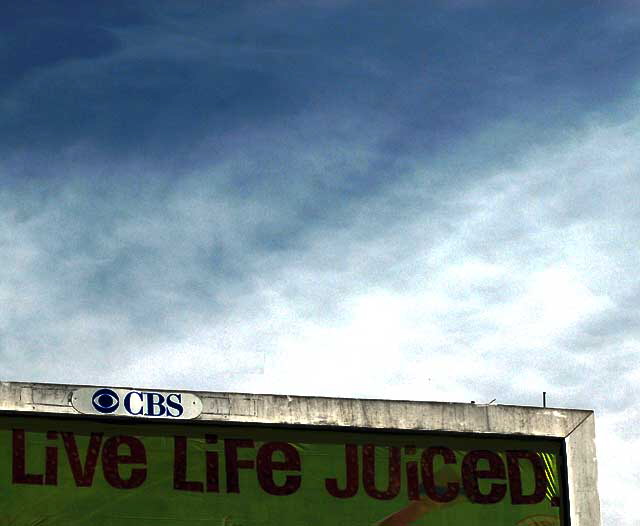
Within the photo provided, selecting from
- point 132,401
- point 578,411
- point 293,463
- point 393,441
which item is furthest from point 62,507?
point 578,411

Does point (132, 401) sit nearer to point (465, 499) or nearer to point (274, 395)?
point (274, 395)

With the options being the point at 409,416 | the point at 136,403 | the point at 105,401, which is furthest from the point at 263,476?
the point at 105,401

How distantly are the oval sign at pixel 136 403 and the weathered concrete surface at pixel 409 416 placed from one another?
0.64ft

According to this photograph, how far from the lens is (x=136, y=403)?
2534 cm

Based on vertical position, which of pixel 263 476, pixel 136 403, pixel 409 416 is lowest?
pixel 263 476

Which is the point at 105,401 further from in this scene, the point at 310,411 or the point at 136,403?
the point at 310,411

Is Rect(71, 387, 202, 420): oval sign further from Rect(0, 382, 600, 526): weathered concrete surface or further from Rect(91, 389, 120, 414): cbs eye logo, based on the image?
Rect(0, 382, 600, 526): weathered concrete surface

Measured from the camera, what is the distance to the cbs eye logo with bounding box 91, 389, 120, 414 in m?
25.1

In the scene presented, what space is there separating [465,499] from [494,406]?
6.65ft

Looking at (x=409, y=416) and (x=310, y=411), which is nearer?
(x=310, y=411)

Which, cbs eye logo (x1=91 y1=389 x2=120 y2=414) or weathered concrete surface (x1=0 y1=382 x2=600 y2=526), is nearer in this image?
weathered concrete surface (x1=0 y1=382 x2=600 y2=526)

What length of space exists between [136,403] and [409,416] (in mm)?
5607

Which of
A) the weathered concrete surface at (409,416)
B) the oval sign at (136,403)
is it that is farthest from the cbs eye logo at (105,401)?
the weathered concrete surface at (409,416)

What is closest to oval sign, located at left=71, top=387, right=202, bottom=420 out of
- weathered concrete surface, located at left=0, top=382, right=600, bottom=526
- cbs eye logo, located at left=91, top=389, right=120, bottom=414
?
cbs eye logo, located at left=91, top=389, right=120, bottom=414
